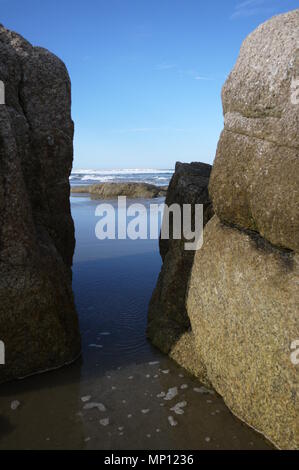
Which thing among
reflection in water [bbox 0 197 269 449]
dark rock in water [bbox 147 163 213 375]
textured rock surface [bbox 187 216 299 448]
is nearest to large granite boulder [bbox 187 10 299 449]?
textured rock surface [bbox 187 216 299 448]

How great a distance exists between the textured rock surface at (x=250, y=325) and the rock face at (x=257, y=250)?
11mm

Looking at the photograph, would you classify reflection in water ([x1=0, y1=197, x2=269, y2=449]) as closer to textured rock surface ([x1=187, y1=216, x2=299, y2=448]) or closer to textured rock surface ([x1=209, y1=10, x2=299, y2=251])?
textured rock surface ([x1=187, y1=216, x2=299, y2=448])

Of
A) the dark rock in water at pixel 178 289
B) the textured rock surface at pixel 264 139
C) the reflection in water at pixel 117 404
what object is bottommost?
the reflection in water at pixel 117 404

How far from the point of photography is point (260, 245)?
15.5 feet

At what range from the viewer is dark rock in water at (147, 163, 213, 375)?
→ 6.13 m

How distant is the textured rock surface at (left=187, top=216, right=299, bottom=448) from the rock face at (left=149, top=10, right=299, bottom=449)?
11 mm

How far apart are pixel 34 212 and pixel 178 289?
8.36ft

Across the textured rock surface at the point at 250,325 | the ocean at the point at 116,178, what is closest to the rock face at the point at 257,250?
the textured rock surface at the point at 250,325

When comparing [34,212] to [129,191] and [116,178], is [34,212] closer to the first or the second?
[129,191]

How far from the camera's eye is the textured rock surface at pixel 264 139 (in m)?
4.28

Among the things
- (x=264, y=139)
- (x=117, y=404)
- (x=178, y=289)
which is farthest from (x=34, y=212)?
(x=264, y=139)

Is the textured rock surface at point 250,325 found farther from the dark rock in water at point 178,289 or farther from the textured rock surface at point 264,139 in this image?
the dark rock in water at point 178,289
